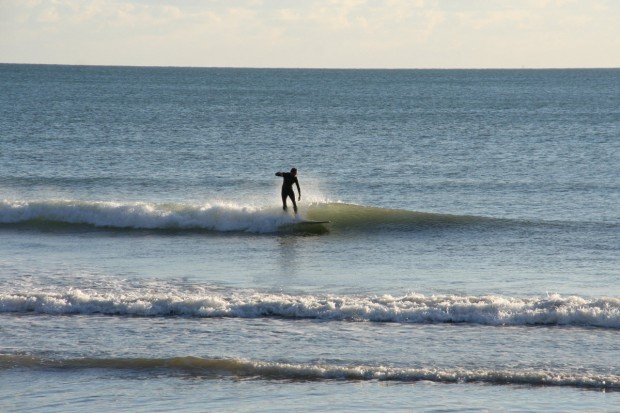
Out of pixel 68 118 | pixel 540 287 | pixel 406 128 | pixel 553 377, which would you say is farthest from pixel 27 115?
pixel 553 377

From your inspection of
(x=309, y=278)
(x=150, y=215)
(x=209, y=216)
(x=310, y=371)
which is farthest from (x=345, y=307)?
(x=150, y=215)

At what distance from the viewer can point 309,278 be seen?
21.3m

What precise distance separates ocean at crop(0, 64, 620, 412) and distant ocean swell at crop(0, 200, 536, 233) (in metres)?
0.08

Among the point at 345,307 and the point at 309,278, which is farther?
the point at 309,278

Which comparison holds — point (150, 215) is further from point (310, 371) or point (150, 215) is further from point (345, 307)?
point (310, 371)

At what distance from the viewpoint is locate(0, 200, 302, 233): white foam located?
28997 millimetres

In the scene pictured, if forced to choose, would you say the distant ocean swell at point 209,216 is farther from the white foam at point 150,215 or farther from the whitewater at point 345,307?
the whitewater at point 345,307

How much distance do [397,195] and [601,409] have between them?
74.1 feet

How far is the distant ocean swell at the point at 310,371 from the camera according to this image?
1393 cm

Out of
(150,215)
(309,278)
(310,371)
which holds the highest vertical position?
(150,215)

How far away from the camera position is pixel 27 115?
73.4 meters

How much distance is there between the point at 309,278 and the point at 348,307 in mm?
3642

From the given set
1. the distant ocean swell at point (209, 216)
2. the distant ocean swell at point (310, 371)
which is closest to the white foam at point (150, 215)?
the distant ocean swell at point (209, 216)

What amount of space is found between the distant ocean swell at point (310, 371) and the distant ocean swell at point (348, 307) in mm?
2927
